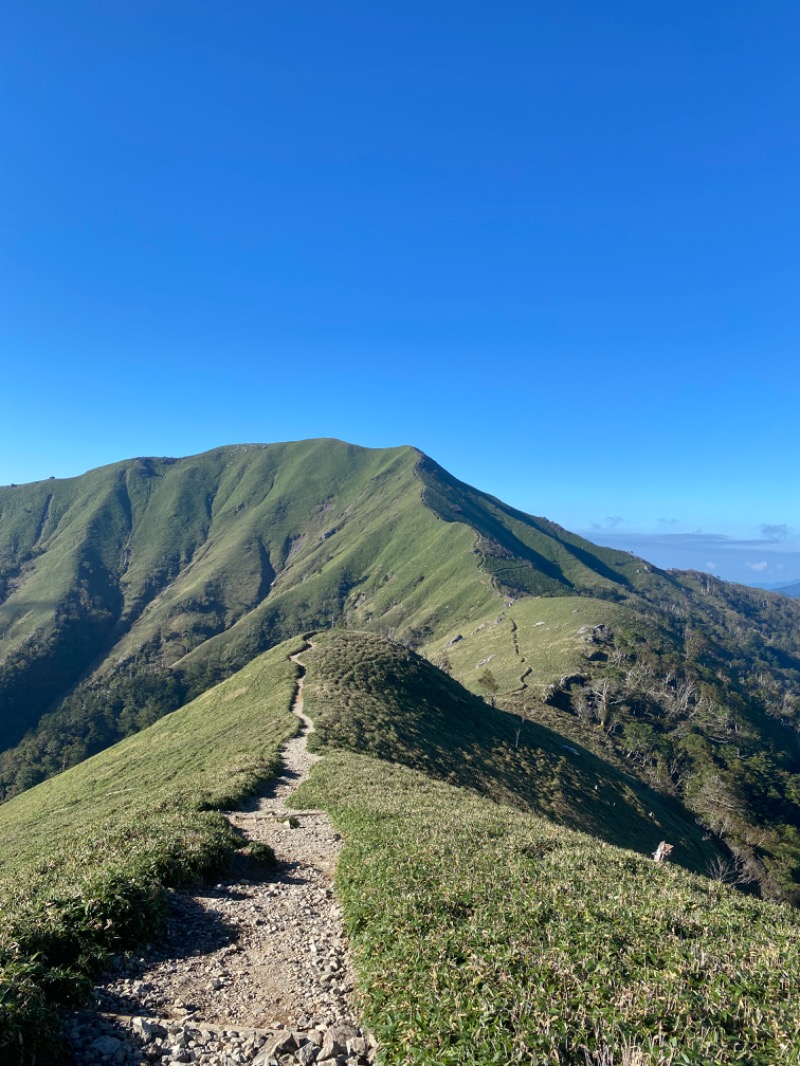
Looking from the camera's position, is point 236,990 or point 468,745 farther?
point 468,745

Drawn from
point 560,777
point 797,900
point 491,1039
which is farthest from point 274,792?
point 797,900

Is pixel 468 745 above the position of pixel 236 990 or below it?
below

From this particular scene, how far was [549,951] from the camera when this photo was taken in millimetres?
8836

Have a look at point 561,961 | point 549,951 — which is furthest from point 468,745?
point 561,961

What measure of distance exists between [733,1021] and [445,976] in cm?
417

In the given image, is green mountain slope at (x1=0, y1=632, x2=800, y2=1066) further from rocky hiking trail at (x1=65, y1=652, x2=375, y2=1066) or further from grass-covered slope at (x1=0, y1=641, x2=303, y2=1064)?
rocky hiking trail at (x1=65, y1=652, x2=375, y2=1066)

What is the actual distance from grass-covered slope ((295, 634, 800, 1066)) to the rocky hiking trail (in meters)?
0.82

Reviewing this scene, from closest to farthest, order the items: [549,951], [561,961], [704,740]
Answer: [561,961] < [549,951] < [704,740]

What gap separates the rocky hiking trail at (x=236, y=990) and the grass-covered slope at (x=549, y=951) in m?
0.82

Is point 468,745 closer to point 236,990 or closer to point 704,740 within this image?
point 236,990

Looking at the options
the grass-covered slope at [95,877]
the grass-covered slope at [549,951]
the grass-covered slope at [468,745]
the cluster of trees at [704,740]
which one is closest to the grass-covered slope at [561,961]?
the grass-covered slope at [549,951]

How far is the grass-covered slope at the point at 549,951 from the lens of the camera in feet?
21.9

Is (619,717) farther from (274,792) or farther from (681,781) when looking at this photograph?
(274,792)

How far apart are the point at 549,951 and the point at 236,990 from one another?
5991 millimetres
